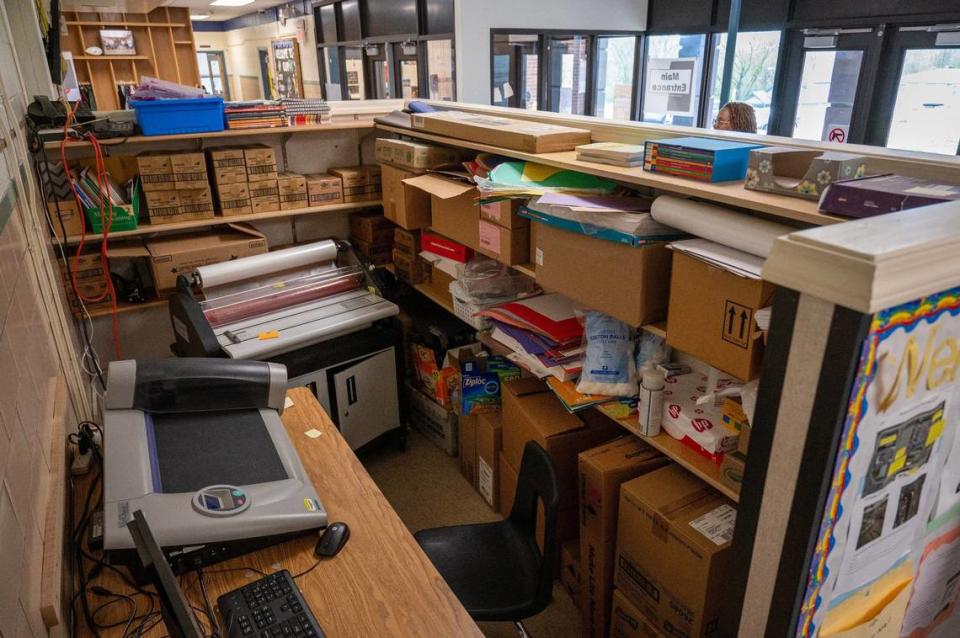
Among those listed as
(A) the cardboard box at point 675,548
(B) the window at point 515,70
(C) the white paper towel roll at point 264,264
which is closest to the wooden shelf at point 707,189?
(A) the cardboard box at point 675,548

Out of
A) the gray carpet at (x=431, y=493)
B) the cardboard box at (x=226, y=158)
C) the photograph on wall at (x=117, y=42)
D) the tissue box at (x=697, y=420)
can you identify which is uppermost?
the photograph on wall at (x=117, y=42)

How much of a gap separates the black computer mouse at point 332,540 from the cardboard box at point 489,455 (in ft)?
3.71

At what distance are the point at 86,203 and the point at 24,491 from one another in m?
2.02

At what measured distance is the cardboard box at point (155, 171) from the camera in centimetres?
277

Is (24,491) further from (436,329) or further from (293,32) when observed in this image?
(293,32)

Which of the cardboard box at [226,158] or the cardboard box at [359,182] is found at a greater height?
the cardboard box at [226,158]

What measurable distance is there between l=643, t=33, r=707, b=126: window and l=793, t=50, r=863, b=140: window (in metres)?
1.12

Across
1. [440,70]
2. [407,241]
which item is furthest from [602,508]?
[440,70]

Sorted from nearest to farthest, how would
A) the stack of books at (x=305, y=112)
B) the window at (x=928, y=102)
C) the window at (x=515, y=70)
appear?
1. the stack of books at (x=305, y=112)
2. the window at (x=928, y=102)
3. the window at (x=515, y=70)

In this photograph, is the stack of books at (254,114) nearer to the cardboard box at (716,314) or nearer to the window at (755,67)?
the cardboard box at (716,314)

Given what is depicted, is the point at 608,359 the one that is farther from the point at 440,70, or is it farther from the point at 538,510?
the point at 440,70

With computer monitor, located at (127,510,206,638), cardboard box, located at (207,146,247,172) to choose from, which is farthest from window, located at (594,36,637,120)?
computer monitor, located at (127,510,206,638)

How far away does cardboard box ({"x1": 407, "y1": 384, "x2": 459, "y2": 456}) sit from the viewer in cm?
298

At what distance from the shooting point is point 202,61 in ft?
43.0
